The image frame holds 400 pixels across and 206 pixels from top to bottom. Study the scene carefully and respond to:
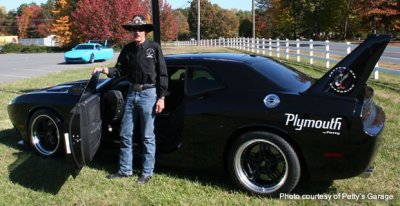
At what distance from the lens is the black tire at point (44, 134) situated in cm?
529

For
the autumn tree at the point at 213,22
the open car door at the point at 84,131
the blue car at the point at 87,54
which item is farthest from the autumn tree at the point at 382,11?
the open car door at the point at 84,131

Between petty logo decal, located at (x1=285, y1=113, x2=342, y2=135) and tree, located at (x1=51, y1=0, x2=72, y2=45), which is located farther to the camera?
tree, located at (x1=51, y1=0, x2=72, y2=45)

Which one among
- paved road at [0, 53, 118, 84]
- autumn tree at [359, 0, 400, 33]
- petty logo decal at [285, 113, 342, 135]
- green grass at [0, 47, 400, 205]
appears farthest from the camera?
autumn tree at [359, 0, 400, 33]

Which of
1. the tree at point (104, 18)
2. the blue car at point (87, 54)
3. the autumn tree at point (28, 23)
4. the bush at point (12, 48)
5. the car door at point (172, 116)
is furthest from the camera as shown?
the autumn tree at point (28, 23)

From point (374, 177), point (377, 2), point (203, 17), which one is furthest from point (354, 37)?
point (374, 177)

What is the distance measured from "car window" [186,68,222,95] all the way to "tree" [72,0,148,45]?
41.4 m

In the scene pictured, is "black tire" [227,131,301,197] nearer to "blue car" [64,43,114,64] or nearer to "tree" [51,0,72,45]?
"blue car" [64,43,114,64]

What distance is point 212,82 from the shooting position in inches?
174

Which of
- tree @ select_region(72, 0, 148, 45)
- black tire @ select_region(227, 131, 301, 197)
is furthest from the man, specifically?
tree @ select_region(72, 0, 148, 45)

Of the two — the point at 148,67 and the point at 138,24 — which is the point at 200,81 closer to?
the point at 148,67

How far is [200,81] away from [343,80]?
1.39 meters

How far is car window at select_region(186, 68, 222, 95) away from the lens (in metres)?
4.40

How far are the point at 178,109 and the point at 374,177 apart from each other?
2166 millimetres

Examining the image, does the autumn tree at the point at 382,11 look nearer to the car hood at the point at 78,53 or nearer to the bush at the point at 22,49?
the bush at the point at 22,49
